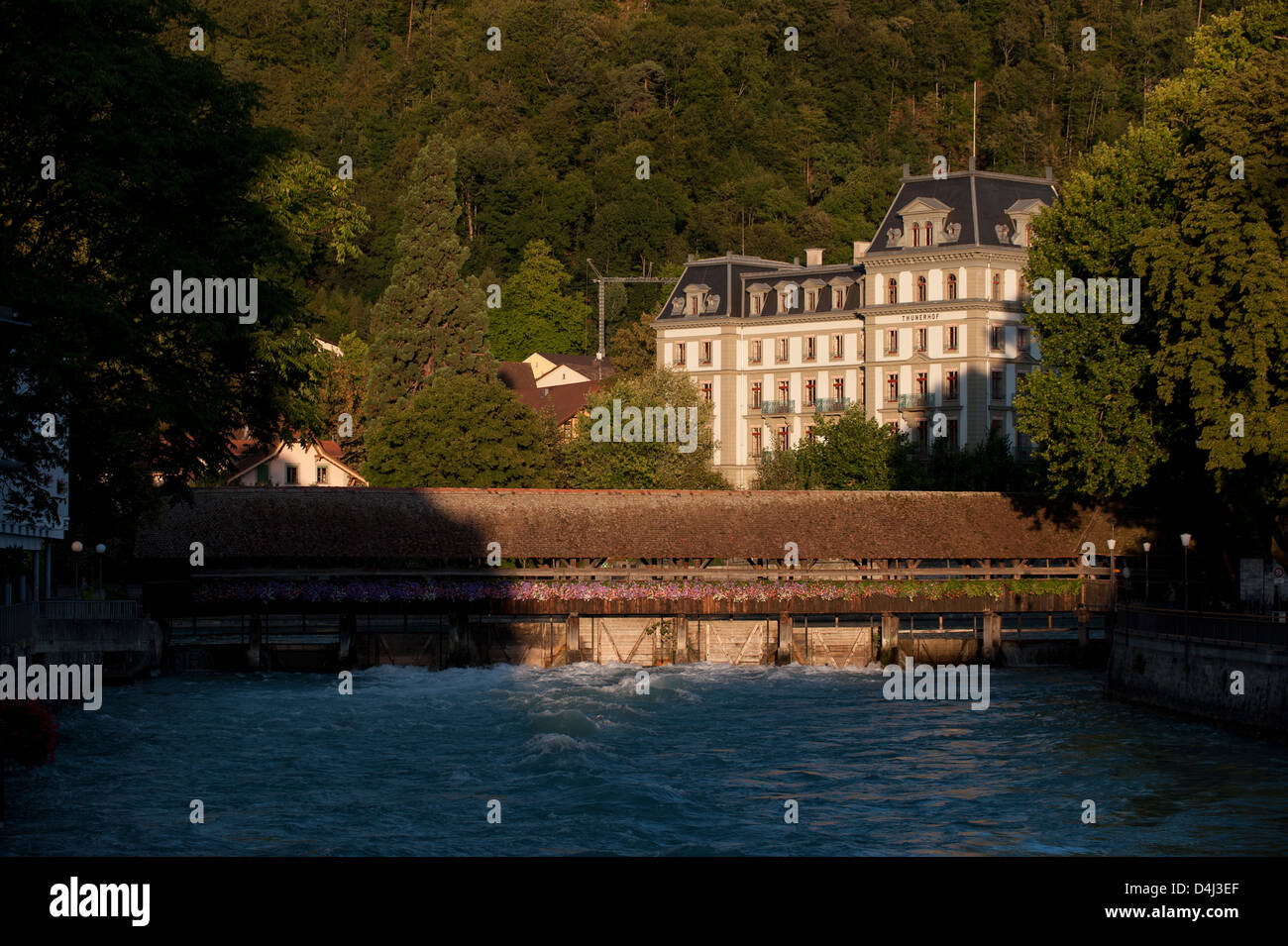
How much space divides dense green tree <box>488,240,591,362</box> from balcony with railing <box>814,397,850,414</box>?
4143 centimetres

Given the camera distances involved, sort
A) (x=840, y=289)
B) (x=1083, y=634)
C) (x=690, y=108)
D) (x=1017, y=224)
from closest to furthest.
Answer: (x=1083, y=634) < (x=1017, y=224) < (x=840, y=289) < (x=690, y=108)

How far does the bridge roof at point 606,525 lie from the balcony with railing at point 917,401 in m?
30.1

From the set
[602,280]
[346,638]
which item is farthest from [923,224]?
[346,638]

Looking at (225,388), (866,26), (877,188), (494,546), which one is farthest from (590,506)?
(866,26)

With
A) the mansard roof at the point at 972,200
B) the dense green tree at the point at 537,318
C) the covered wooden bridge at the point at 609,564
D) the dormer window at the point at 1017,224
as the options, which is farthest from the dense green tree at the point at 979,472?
the dense green tree at the point at 537,318

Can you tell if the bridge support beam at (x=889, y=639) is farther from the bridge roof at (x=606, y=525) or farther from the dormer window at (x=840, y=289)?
the dormer window at (x=840, y=289)

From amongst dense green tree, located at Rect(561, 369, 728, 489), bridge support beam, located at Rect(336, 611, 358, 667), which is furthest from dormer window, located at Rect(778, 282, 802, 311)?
bridge support beam, located at Rect(336, 611, 358, 667)

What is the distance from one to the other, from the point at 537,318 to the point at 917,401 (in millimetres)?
49850

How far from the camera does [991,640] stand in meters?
53.5

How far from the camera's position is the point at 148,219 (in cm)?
3241

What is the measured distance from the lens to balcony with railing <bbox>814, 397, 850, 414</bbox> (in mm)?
91750

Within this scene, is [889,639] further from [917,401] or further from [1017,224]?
[1017,224]
